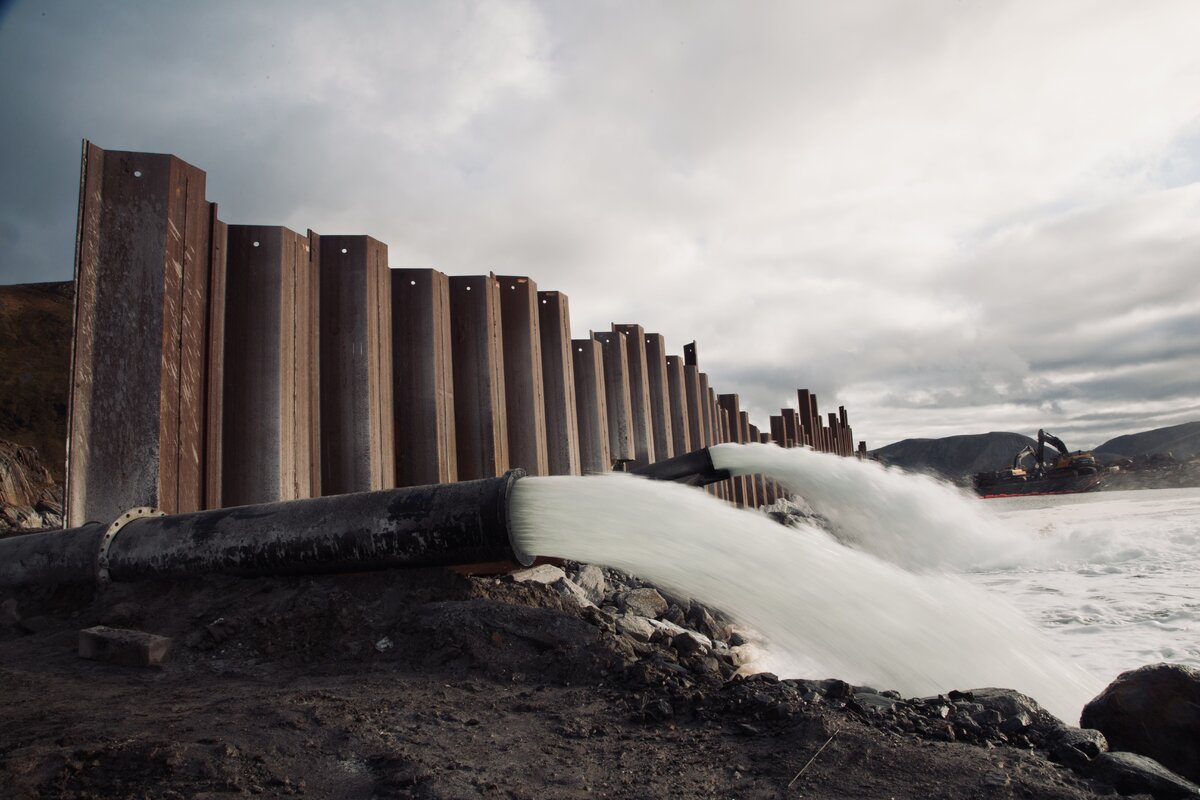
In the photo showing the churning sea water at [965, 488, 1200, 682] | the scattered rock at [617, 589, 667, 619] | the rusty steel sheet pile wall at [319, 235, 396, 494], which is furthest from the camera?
the churning sea water at [965, 488, 1200, 682]

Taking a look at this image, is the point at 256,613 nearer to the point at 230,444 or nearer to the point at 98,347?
the point at 230,444

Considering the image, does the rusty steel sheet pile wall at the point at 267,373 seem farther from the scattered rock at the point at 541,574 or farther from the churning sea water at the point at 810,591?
the churning sea water at the point at 810,591

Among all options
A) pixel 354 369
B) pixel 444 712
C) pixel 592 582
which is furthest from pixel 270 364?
pixel 444 712

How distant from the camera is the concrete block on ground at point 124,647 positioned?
3.07 metres

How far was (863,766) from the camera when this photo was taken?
7.08 ft

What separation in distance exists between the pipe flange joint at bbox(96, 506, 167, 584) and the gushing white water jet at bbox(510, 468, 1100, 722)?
7.29 ft

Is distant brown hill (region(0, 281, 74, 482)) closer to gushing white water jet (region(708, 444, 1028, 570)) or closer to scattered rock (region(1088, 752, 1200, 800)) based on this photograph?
gushing white water jet (region(708, 444, 1028, 570))

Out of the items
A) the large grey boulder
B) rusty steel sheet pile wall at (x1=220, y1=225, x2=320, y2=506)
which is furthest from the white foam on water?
rusty steel sheet pile wall at (x1=220, y1=225, x2=320, y2=506)

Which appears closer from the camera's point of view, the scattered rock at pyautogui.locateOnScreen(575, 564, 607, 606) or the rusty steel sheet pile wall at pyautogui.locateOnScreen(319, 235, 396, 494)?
the scattered rock at pyautogui.locateOnScreen(575, 564, 607, 606)

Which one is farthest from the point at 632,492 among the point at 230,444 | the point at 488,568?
the point at 230,444

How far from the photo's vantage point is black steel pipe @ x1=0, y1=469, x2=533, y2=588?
3492 mm

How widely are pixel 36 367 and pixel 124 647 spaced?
5181 centimetres

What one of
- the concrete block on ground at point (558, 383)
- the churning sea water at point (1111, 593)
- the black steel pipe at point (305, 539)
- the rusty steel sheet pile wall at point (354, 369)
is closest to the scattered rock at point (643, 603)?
the black steel pipe at point (305, 539)

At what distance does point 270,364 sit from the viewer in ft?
16.0
